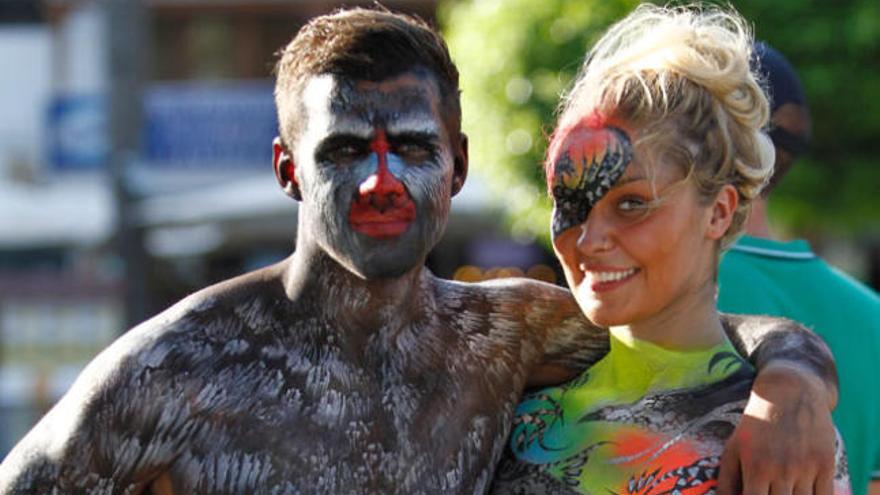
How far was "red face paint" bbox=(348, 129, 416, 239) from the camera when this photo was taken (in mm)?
2463

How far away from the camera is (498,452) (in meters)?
2.66

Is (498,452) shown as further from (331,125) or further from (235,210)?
(235,210)

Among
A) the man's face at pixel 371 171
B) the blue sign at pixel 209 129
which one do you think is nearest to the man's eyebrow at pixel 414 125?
the man's face at pixel 371 171

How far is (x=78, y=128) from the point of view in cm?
1534

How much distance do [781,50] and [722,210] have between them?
256 inches

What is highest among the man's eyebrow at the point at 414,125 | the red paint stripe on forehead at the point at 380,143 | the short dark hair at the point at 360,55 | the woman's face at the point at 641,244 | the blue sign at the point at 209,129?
the short dark hair at the point at 360,55

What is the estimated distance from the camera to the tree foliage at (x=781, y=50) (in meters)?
8.49

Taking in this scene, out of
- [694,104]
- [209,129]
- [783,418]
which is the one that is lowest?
[209,129]

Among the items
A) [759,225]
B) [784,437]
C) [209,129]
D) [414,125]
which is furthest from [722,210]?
[209,129]

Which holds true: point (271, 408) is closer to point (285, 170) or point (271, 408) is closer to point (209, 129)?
point (285, 170)

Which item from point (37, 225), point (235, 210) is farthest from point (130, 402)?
point (37, 225)

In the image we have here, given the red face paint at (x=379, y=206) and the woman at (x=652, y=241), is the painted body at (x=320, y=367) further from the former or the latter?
the woman at (x=652, y=241)

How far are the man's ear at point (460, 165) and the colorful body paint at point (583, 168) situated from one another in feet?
0.47

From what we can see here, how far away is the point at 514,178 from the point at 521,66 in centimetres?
60
